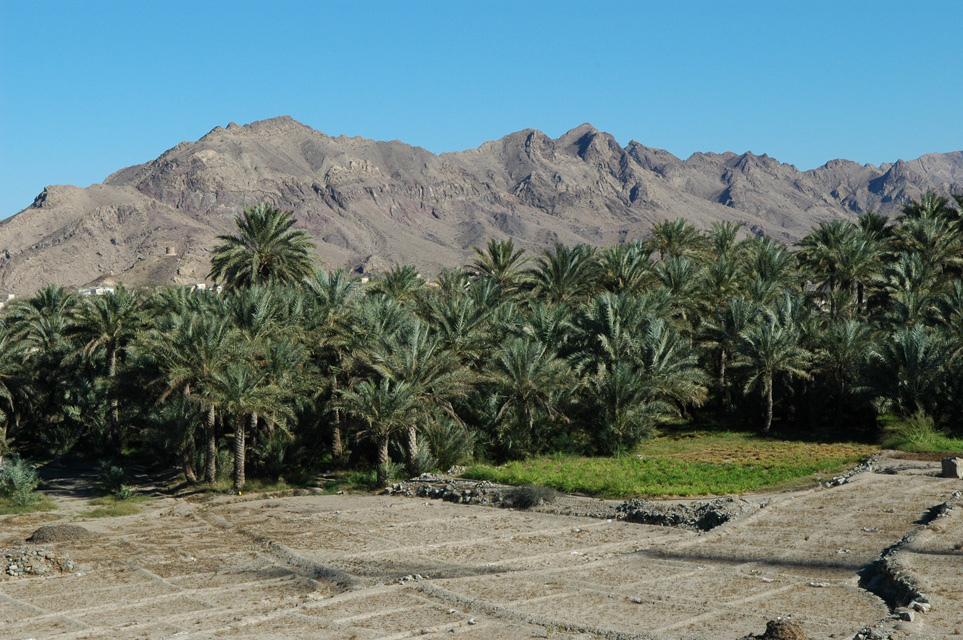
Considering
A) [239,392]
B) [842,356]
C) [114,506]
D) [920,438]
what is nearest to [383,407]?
[239,392]

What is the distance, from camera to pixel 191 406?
31.0 metres

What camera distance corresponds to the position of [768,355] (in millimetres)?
34875

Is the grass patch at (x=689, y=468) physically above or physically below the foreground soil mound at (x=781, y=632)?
above

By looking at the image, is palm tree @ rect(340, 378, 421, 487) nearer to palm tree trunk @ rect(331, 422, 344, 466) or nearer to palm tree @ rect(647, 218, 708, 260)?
palm tree trunk @ rect(331, 422, 344, 466)

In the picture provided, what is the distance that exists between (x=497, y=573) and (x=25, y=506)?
1940 centimetres

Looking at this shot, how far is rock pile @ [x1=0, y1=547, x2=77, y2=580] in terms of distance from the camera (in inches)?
736

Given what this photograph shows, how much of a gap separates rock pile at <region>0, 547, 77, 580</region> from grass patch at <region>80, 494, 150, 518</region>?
8094mm

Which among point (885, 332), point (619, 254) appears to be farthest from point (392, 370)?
point (885, 332)

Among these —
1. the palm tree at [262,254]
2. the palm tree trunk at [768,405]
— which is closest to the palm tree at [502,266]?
the palm tree at [262,254]

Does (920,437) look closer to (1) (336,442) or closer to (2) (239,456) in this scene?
(1) (336,442)

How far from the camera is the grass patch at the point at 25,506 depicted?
2841 centimetres

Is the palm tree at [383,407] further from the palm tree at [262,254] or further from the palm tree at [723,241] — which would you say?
the palm tree at [723,241]

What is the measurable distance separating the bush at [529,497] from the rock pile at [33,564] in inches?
452

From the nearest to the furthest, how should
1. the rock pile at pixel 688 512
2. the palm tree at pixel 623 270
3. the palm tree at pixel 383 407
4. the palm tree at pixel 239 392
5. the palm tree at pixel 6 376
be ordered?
1. the rock pile at pixel 688 512
2. the palm tree at pixel 383 407
3. the palm tree at pixel 239 392
4. the palm tree at pixel 6 376
5. the palm tree at pixel 623 270
